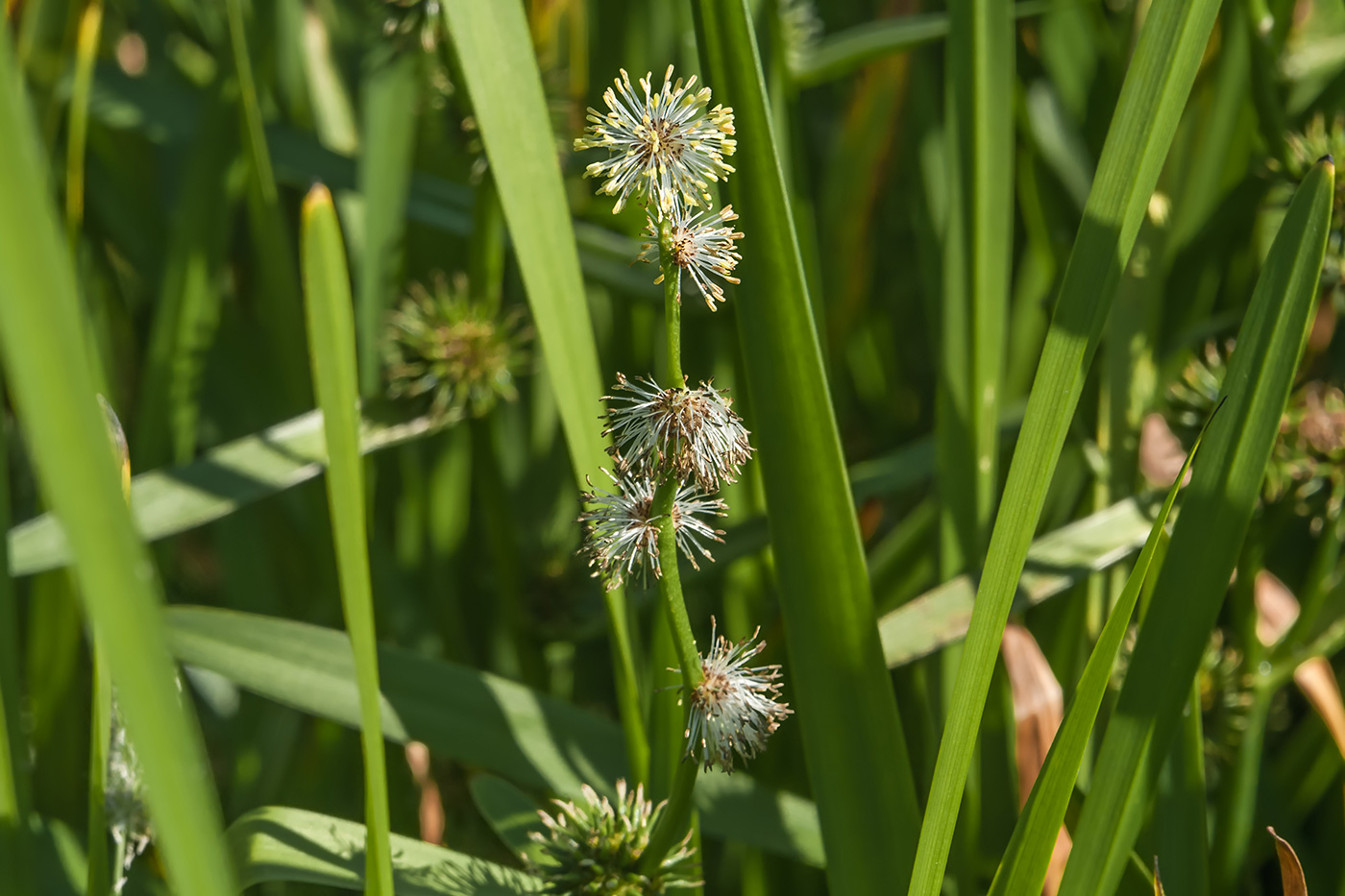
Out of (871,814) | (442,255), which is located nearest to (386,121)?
(442,255)

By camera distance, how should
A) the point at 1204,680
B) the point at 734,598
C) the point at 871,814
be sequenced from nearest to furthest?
the point at 871,814, the point at 1204,680, the point at 734,598

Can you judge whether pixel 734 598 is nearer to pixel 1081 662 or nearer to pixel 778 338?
pixel 1081 662

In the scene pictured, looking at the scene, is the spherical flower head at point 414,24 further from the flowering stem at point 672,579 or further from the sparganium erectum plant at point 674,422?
the flowering stem at point 672,579

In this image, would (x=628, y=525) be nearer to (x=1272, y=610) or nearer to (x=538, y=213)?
(x=538, y=213)

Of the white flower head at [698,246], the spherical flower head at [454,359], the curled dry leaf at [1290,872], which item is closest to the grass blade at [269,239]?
the spherical flower head at [454,359]

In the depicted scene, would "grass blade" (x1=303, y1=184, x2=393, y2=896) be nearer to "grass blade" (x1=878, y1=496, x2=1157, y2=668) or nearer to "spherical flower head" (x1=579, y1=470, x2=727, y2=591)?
"spherical flower head" (x1=579, y1=470, x2=727, y2=591)

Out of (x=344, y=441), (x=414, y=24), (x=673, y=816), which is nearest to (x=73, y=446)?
(x=344, y=441)
